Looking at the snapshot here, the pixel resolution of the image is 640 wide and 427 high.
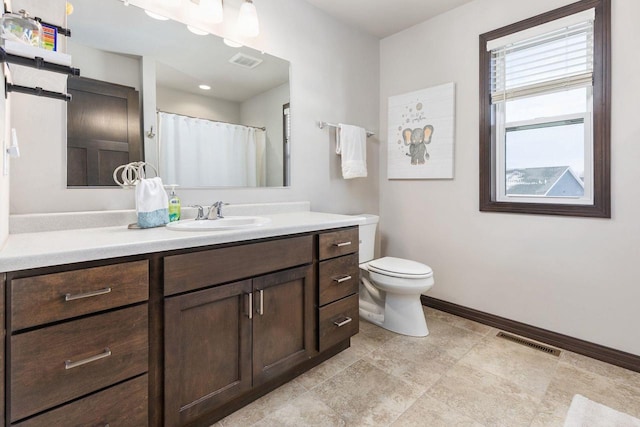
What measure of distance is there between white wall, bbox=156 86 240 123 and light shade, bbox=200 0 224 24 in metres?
0.43

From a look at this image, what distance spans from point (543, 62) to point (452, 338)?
1954 millimetres

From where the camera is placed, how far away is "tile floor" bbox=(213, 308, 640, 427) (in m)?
1.43

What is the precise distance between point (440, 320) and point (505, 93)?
1749mm

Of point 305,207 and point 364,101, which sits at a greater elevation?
point 364,101

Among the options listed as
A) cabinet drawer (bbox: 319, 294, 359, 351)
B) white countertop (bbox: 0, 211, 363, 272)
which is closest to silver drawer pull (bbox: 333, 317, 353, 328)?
cabinet drawer (bbox: 319, 294, 359, 351)

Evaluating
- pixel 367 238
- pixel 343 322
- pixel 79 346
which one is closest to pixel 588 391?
pixel 343 322

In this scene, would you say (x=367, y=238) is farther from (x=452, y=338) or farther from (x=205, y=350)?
(x=205, y=350)

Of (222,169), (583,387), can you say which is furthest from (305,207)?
(583,387)

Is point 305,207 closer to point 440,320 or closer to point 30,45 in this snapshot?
point 440,320

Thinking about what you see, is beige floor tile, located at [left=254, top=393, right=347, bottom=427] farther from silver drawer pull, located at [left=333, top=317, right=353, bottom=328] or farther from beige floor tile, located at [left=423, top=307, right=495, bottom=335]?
beige floor tile, located at [left=423, top=307, right=495, bottom=335]

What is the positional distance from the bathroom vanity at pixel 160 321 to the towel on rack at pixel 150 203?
3.5 inches

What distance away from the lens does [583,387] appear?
5.37 ft

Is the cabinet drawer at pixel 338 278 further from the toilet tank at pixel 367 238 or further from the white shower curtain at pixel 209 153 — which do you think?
the white shower curtain at pixel 209 153

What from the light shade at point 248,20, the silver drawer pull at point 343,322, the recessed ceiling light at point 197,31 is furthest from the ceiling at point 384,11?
the silver drawer pull at point 343,322
